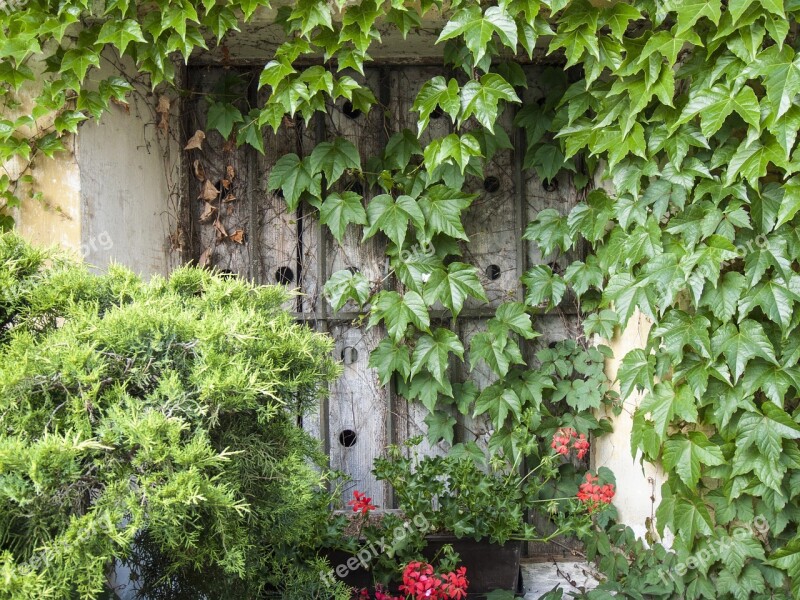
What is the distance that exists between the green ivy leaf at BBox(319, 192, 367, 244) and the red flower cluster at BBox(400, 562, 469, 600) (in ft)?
4.39

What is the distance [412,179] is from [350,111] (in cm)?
50

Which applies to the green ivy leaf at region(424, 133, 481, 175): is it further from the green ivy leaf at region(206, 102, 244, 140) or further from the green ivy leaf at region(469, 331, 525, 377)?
the green ivy leaf at region(206, 102, 244, 140)

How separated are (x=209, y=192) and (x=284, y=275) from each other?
51 cm

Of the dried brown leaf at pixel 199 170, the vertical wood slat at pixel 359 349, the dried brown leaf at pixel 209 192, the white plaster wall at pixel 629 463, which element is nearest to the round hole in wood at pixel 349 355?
the vertical wood slat at pixel 359 349

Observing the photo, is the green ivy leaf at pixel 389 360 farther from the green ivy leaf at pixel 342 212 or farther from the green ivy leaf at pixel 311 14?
the green ivy leaf at pixel 311 14

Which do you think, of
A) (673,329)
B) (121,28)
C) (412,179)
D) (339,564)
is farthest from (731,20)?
(339,564)

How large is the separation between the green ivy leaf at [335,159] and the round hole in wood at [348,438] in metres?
1.15

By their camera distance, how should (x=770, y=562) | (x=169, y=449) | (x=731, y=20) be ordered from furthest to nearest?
1. (x=770, y=562)
2. (x=731, y=20)
3. (x=169, y=449)

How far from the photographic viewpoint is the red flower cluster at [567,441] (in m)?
2.74

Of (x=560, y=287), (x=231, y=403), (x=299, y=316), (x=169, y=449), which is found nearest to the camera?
(x=169, y=449)

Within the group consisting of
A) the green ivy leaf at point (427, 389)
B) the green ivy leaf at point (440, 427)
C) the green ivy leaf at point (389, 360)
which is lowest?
the green ivy leaf at point (440, 427)

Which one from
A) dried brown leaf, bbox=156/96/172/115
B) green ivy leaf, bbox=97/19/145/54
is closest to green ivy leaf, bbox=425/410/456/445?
dried brown leaf, bbox=156/96/172/115

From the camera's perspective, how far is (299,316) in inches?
124

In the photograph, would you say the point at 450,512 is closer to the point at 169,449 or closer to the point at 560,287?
the point at 560,287
